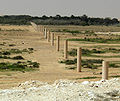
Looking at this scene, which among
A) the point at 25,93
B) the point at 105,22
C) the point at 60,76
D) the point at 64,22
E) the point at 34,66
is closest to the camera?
the point at 25,93

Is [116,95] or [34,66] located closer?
[116,95]

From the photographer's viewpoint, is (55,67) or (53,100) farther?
(55,67)

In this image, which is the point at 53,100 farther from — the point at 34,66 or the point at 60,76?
the point at 34,66

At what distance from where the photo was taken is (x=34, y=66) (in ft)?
59.8

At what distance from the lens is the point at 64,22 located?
99875mm

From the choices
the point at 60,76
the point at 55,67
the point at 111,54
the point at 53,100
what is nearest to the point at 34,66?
the point at 55,67

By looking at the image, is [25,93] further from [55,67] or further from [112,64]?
[112,64]

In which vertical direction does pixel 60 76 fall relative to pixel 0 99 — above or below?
below

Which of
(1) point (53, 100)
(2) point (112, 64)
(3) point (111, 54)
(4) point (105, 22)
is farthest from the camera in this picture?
(4) point (105, 22)

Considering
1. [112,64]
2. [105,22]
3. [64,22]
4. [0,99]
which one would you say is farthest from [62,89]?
[105,22]

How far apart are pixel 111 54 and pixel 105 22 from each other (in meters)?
84.8

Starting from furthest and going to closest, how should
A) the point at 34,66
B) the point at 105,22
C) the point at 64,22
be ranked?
the point at 105,22
the point at 64,22
the point at 34,66

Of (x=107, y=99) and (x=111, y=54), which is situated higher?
(x=107, y=99)

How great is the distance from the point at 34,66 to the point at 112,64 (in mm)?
4048
